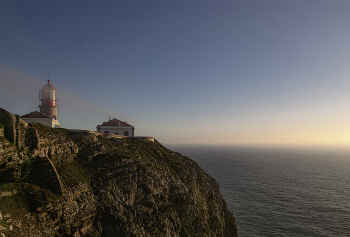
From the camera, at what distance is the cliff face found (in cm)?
1828

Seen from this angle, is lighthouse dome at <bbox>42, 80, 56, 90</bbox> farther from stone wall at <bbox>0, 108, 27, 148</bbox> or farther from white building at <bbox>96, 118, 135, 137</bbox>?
stone wall at <bbox>0, 108, 27, 148</bbox>

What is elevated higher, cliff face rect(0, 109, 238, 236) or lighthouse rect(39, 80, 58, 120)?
lighthouse rect(39, 80, 58, 120)

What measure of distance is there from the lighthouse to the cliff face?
3234 cm

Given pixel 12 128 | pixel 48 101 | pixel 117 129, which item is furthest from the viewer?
pixel 48 101

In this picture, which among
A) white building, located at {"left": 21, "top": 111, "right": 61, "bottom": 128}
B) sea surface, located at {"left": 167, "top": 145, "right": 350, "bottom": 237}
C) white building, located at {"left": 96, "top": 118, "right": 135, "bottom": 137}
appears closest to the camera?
sea surface, located at {"left": 167, "top": 145, "right": 350, "bottom": 237}

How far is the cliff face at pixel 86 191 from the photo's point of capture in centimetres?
1828

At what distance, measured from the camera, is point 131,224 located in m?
23.6

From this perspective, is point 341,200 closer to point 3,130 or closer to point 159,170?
point 159,170

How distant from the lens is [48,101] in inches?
2276

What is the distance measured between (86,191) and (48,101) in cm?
4516

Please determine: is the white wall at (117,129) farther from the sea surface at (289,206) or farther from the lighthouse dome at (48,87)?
the sea surface at (289,206)

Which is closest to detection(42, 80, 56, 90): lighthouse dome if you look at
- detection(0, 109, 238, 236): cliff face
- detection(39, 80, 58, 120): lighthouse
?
detection(39, 80, 58, 120): lighthouse

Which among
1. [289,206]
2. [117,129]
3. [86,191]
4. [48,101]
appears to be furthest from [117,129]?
[289,206]

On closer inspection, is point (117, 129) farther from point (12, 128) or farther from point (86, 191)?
point (12, 128)
